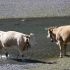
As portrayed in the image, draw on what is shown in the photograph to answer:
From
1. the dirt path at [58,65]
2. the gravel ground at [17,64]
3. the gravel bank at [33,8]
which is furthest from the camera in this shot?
the gravel bank at [33,8]

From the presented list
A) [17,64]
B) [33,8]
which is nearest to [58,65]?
[17,64]

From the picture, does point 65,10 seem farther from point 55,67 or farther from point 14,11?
point 55,67

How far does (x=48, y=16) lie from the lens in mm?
60344

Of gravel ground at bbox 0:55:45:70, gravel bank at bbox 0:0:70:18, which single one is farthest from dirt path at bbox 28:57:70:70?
gravel bank at bbox 0:0:70:18

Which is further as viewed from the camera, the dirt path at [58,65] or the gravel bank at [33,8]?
the gravel bank at [33,8]

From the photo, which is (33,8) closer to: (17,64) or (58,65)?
(17,64)

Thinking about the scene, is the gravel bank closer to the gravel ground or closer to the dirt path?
the gravel ground

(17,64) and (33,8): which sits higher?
(33,8)

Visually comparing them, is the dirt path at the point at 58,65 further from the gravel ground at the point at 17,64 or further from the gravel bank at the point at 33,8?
the gravel bank at the point at 33,8

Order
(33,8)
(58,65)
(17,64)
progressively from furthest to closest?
(33,8) → (17,64) → (58,65)

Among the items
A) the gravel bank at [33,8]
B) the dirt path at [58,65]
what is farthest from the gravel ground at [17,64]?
the gravel bank at [33,8]

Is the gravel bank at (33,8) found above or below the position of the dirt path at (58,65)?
above

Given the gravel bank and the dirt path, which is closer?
the dirt path

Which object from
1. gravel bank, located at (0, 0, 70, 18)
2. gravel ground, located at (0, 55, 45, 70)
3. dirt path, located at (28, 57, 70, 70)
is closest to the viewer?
dirt path, located at (28, 57, 70, 70)
